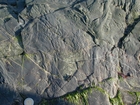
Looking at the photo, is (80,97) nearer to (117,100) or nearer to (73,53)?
(117,100)

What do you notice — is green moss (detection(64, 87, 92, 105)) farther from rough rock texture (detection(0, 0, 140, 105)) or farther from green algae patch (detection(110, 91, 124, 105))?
green algae patch (detection(110, 91, 124, 105))

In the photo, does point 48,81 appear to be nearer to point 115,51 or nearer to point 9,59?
point 9,59

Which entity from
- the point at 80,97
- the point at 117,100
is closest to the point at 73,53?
the point at 80,97

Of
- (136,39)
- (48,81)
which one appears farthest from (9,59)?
(136,39)

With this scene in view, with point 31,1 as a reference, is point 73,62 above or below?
below

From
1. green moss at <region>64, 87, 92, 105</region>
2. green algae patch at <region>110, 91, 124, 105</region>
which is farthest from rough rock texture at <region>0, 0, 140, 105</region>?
green moss at <region>64, 87, 92, 105</region>

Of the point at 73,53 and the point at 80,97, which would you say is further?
the point at 73,53

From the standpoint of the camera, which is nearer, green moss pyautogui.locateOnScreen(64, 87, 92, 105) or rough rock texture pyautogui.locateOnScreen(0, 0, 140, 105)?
green moss pyautogui.locateOnScreen(64, 87, 92, 105)

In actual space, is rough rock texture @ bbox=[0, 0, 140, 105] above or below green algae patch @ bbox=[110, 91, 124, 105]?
above

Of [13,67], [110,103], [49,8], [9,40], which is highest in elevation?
[49,8]
